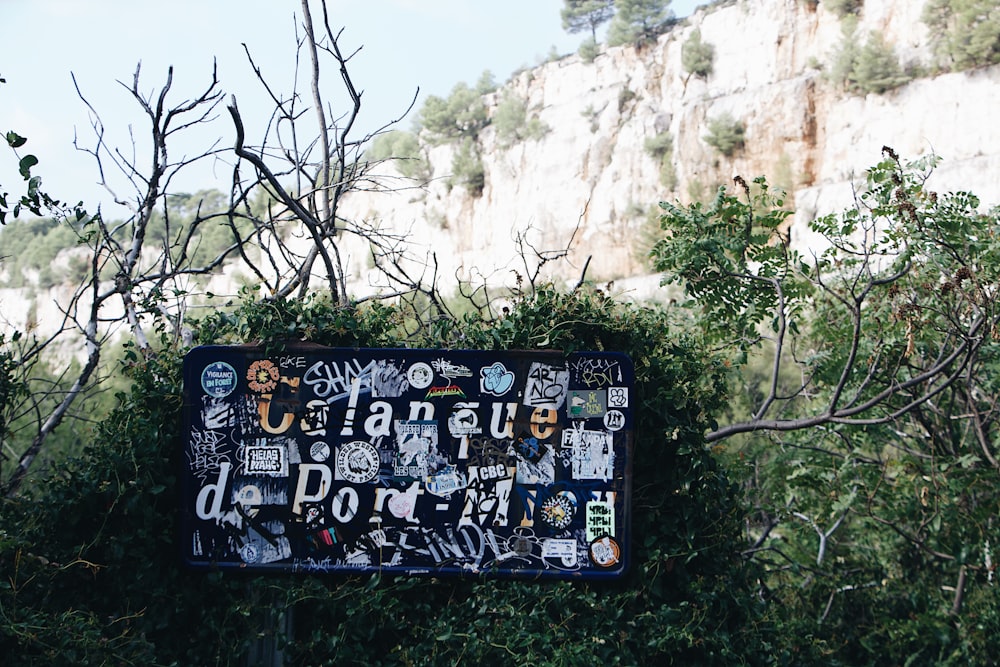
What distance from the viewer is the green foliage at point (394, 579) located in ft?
11.3

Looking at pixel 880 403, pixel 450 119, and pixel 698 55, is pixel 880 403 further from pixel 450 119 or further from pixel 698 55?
pixel 450 119

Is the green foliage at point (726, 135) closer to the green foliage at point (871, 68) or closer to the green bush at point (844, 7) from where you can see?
the green foliage at point (871, 68)

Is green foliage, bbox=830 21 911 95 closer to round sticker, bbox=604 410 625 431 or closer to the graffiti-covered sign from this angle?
round sticker, bbox=604 410 625 431

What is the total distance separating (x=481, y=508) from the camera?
3592 millimetres

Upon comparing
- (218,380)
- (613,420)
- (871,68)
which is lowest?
(613,420)

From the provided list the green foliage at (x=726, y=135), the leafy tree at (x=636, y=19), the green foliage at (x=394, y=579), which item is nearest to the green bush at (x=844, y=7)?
the green foliage at (x=726, y=135)

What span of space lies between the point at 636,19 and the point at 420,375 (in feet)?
222

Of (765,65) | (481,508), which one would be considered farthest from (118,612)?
(765,65)

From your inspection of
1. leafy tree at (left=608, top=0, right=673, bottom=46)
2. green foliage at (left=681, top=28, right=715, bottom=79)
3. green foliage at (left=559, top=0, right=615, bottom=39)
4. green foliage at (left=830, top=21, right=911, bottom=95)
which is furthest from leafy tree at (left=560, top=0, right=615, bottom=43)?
green foliage at (left=830, top=21, right=911, bottom=95)

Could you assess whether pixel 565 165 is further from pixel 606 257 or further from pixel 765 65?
pixel 765 65

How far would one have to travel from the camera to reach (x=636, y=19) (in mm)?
66375

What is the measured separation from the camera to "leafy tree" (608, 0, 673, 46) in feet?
209

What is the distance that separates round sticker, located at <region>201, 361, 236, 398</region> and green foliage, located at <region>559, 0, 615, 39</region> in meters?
76.6

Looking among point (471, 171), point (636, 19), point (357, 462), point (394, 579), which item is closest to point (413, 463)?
point (357, 462)
